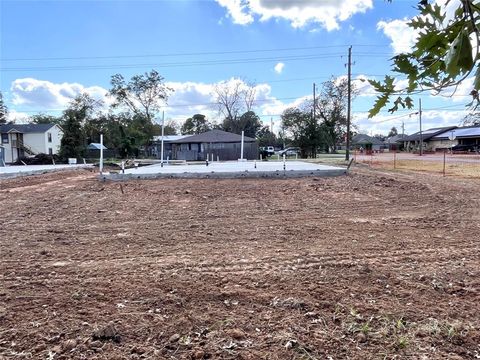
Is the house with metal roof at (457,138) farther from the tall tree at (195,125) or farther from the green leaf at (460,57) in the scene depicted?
the green leaf at (460,57)

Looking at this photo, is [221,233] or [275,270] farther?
[221,233]

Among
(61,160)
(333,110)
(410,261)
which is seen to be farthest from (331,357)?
(333,110)

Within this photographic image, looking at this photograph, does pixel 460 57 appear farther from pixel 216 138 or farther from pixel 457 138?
pixel 457 138

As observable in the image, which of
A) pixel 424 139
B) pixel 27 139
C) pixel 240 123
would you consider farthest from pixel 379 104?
pixel 424 139

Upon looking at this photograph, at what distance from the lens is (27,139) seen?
4900 centimetres

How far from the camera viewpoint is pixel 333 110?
55.5m

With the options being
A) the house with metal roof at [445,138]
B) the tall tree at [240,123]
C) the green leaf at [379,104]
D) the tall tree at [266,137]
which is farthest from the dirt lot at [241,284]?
the tall tree at [266,137]

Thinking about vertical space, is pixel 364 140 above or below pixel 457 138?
above

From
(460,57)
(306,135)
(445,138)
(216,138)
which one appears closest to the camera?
(460,57)

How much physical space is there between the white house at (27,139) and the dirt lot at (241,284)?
45679mm

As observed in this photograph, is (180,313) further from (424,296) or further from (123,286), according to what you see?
(424,296)

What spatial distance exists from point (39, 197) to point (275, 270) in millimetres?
8684

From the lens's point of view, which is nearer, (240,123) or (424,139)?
(240,123)

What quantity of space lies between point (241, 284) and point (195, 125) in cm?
7369
